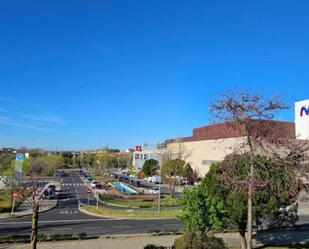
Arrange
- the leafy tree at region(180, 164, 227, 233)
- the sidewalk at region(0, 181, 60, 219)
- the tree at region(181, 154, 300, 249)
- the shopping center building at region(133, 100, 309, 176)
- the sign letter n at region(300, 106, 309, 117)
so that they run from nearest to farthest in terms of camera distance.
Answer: the tree at region(181, 154, 300, 249) < the leafy tree at region(180, 164, 227, 233) < the sidewalk at region(0, 181, 60, 219) < the sign letter n at region(300, 106, 309, 117) < the shopping center building at region(133, 100, 309, 176)

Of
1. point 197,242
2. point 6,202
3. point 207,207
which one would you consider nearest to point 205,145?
point 6,202

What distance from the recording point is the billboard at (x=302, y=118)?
66.6 metres

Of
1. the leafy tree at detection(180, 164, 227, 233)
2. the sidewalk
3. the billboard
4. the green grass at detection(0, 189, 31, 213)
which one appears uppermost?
the billboard

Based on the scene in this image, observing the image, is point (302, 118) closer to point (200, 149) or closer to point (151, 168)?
point (200, 149)

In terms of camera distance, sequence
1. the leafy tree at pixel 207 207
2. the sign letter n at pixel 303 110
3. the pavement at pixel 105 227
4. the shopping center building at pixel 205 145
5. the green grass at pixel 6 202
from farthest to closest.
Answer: the shopping center building at pixel 205 145 < the sign letter n at pixel 303 110 < the green grass at pixel 6 202 < the pavement at pixel 105 227 < the leafy tree at pixel 207 207

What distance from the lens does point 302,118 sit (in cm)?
6762

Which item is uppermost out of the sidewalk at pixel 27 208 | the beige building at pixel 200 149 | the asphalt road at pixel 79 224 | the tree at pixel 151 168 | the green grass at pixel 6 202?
the beige building at pixel 200 149

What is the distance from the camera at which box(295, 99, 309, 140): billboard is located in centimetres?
6664

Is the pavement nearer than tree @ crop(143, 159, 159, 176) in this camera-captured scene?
Yes

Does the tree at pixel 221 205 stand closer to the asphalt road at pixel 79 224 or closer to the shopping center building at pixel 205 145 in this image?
the asphalt road at pixel 79 224

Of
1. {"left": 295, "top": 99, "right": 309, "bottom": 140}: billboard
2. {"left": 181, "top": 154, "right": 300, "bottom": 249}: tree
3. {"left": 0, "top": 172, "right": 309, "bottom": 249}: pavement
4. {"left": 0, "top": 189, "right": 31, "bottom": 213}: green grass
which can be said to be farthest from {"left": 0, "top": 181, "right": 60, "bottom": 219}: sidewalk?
{"left": 295, "top": 99, "right": 309, "bottom": 140}: billboard

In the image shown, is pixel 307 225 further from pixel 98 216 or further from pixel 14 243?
pixel 14 243

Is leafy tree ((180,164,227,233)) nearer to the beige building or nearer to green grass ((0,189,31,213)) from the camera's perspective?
green grass ((0,189,31,213))

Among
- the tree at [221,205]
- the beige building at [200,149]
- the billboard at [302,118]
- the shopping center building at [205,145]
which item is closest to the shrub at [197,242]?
the tree at [221,205]
